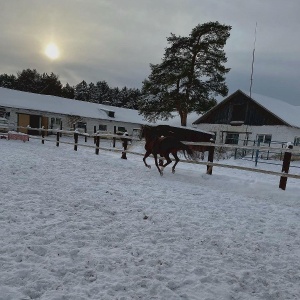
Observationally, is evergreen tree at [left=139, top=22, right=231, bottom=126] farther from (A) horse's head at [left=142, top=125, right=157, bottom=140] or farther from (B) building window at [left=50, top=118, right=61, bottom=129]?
(A) horse's head at [left=142, top=125, right=157, bottom=140]

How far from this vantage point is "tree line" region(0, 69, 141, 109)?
199ft

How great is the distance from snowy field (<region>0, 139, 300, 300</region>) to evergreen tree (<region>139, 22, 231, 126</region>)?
2354cm

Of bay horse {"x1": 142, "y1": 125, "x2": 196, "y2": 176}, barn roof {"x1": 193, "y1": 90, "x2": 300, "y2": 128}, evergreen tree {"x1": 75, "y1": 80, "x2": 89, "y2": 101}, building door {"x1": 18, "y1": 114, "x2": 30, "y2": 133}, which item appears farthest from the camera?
evergreen tree {"x1": 75, "y1": 80, "x2": 89, "y2": 101}

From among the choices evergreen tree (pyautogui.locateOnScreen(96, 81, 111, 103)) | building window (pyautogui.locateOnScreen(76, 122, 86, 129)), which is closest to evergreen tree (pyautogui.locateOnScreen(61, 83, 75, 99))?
evergreen tree (pyautogui.locateOnScreen(96, 81, 111, 103))

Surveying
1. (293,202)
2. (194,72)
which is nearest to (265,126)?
(194,72)

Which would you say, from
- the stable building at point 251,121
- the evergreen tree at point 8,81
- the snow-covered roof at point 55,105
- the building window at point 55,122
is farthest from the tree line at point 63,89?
the stable building at point 251,121

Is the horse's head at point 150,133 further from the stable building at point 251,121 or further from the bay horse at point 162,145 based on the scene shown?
the stable building at point 251,121

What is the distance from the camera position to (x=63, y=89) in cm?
6334

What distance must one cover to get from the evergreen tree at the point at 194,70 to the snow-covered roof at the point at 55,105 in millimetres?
10657

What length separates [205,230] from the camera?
4.04 m

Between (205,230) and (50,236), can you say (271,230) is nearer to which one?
(205,230)

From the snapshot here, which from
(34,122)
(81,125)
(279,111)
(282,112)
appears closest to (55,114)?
(34,122)

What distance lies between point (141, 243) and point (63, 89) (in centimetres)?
6503

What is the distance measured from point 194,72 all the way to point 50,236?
27970 millimetres
